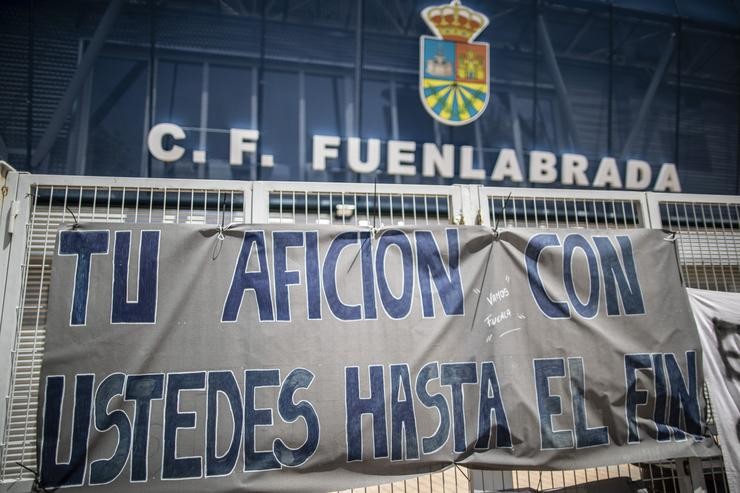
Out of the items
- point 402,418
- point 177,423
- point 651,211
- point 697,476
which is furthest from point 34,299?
point 697,476

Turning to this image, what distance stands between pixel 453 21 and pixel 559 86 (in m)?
1.38

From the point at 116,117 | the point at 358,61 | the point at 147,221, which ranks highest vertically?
the point at 358,61

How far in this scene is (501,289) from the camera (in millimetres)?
2369

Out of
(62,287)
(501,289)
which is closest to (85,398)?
(62,287)

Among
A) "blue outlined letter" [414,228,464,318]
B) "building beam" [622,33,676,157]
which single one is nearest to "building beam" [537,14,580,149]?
"building beam" [622,33,676,157]

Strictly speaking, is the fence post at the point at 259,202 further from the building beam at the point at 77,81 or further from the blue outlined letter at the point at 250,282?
the building beam at the point at 77,81

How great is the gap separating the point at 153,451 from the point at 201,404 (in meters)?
0.27

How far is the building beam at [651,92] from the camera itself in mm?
5219

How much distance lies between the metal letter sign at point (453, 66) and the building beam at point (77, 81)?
9.94 ft

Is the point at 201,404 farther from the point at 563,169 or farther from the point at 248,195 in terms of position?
the point at 563,169

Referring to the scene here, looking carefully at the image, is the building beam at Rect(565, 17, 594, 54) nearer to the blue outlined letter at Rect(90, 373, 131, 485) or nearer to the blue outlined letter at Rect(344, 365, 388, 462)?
the blue outlined letter at Rect(344, 365, 388, 462)

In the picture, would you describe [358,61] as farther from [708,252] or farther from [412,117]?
[708,252]

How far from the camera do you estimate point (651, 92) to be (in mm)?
5297

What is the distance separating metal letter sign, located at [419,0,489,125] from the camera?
4.81 m
